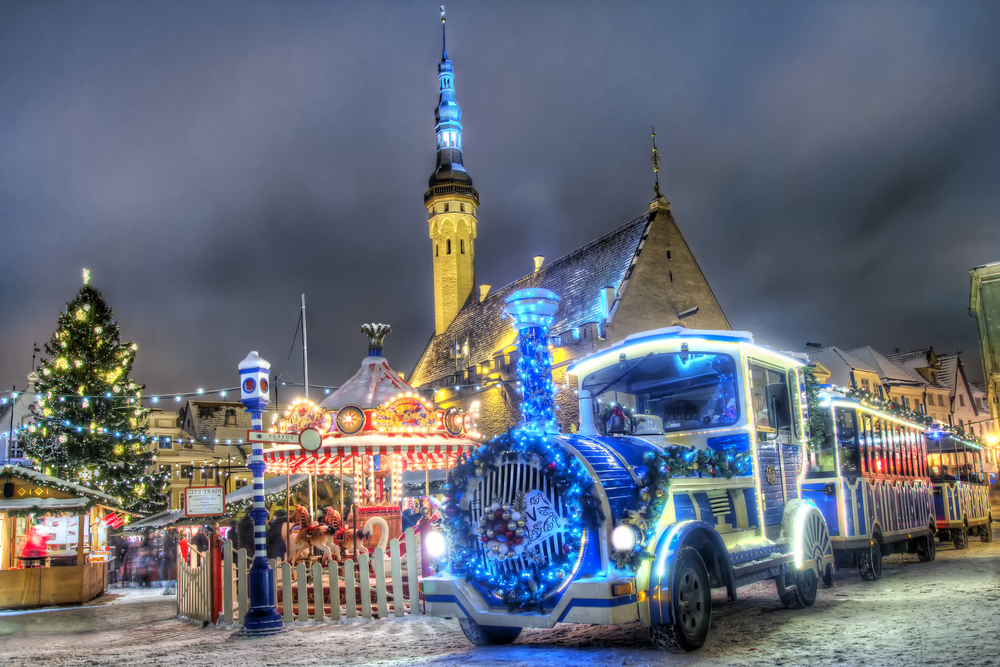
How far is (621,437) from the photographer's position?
8109 mm

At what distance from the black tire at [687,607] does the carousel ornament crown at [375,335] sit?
13548 mm

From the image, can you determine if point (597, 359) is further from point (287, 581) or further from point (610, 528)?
point (287, 581)

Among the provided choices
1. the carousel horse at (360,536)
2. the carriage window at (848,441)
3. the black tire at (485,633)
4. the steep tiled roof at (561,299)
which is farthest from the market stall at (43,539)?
the steep tiled roof at (561,299)

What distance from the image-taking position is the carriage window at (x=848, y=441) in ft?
40.3

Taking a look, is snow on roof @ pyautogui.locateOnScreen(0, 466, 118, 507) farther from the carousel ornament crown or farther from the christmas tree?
the christmas tree

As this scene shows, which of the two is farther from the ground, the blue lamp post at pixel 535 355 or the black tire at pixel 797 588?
the blue lamp post at pixel 535 355

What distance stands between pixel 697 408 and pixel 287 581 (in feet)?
18.7

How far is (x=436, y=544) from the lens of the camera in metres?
7.83

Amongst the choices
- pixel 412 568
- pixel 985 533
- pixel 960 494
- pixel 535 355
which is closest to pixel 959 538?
pixel 960 494

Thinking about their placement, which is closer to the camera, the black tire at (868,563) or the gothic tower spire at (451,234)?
the black tire at (868,563)

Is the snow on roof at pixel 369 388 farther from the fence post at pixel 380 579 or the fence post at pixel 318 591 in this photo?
the fence post at pixel 380 579

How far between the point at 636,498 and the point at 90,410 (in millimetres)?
25157

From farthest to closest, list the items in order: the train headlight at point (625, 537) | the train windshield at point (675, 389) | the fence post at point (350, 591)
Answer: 1. the fence post at point (350, 591)
2. the train windshield at point (675, 389)
3. the train headlight at point (625, 537)

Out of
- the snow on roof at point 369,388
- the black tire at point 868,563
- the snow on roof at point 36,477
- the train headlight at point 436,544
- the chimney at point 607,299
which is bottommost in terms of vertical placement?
the black tire at point 868,563
